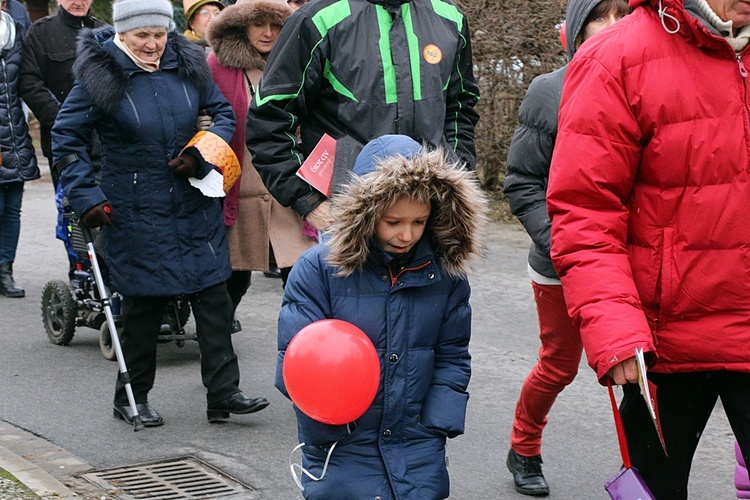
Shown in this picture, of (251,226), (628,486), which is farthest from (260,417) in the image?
(628,486)

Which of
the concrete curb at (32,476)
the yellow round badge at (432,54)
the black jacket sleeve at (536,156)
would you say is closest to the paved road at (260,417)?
the concrete curb at (32,476)

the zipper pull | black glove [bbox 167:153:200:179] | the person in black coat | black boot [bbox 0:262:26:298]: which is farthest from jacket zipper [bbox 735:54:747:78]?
black boot [bbox 0:262:26:298]

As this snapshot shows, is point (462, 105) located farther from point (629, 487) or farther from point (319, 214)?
point (629, 487)

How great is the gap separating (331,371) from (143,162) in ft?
9.10

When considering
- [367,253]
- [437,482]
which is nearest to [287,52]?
[367,253]

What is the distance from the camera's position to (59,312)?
7656 millimetres

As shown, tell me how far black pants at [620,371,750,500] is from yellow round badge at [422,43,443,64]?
69.4 inches

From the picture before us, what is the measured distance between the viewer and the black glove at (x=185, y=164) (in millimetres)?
5895

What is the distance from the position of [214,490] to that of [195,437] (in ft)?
2.41

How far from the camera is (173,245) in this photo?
5988 mm

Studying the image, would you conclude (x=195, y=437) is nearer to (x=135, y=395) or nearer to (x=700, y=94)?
(x=135, y=395)

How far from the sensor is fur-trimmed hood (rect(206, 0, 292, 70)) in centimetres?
664

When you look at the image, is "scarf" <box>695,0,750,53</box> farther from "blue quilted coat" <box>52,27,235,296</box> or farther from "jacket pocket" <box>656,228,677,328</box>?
"blue quilted coat" <box>52,27,235,296</box>

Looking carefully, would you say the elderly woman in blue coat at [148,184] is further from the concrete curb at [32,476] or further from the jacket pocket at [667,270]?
the jacket pocket at [667,270]
